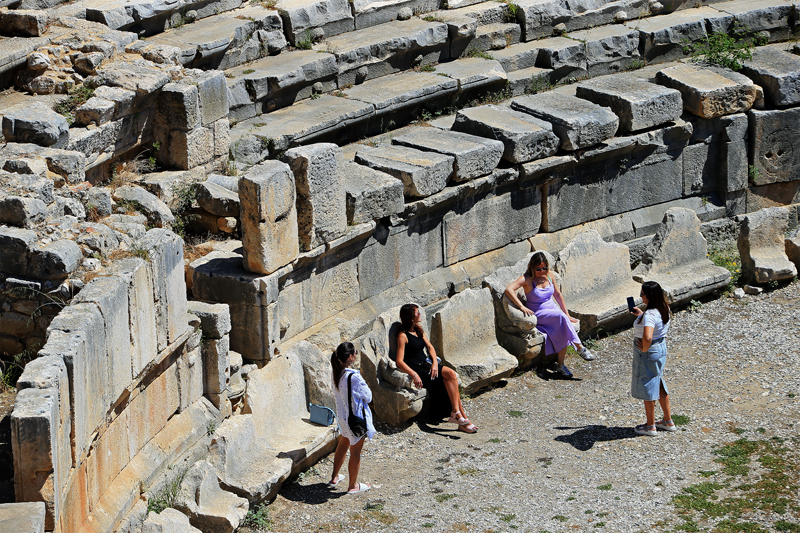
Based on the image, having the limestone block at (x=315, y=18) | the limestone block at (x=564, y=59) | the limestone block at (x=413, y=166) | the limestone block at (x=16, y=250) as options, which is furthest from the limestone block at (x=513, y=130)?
the limestone block at (x=16, y=250)

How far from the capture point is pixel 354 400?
7.79 m

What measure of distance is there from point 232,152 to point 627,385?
457 cm

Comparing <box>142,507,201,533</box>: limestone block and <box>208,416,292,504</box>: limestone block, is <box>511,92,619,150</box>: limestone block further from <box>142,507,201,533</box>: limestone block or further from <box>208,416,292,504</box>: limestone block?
<box>142,507,201,533</box>: limestone block

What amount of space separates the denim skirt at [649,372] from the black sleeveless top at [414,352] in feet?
5.99

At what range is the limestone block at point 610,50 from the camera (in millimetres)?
13797

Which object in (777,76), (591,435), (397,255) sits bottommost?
(591,435)

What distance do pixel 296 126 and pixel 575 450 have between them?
15.2 ft

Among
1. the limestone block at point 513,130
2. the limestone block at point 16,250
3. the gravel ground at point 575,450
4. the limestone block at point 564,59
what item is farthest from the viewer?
the limestone block at point 564,59

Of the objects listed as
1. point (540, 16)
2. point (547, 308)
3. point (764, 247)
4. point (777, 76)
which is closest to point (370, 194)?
point (547, 308)

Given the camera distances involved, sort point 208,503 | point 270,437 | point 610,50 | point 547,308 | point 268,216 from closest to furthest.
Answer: point 208,503 → point 270,437 → point 268,216 → point 547,308 → point 610,50

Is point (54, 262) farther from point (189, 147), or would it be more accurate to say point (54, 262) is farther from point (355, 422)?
point (189, 147)

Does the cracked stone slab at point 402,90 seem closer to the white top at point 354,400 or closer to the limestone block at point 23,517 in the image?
the white top at point 354,400

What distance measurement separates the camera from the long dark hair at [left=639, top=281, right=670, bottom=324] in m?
8.67

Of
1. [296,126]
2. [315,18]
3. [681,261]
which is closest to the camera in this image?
[296,126]
